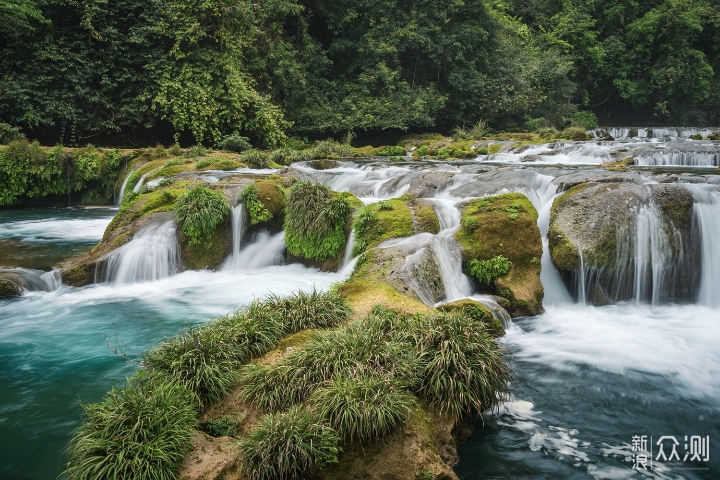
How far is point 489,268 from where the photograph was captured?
8.30 m

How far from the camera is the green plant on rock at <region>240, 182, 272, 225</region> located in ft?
35.3

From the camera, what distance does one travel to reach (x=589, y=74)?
4109cm

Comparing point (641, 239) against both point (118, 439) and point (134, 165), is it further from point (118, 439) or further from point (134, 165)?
point (134, 165)

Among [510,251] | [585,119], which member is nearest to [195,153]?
[510,251]

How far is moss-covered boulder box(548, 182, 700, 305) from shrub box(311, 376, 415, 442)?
621 centimetres

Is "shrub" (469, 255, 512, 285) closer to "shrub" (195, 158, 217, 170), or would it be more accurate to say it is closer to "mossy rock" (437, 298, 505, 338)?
"mossy rock" (437, 298, 505, 338)

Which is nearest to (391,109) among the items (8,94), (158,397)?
(8,94)

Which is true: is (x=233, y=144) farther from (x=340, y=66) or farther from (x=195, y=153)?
(x=340, y=66)

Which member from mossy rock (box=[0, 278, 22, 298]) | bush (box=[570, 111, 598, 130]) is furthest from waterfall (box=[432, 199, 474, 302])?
bush (box=[570, 111, 598, 130])

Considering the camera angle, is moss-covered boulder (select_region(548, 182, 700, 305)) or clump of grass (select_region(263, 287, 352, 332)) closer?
clump of grass (select_region(263, 287, 352, 332))

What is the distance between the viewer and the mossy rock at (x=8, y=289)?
8.42m

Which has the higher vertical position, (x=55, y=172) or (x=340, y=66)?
(x=340, y=66)

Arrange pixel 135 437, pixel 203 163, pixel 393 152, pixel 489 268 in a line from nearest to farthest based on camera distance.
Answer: pixel 135 437
pixel 489 268
pixel 203 163
pixel 393 152

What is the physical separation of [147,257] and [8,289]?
2543mm
